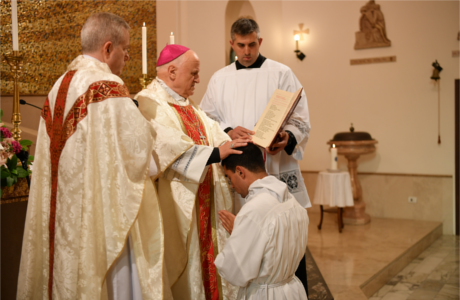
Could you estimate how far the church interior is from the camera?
5863mm

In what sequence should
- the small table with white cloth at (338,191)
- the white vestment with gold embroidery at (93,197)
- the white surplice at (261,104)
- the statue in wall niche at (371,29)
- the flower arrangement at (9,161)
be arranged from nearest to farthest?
the white vestment with gold embroidery at (93,197) < the flower arrangement at (9,161) < the white surplice at (261,104) < the small table with white cloth at (338,191) < the statue in wall niche at (371,29)

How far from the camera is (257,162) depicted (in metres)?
2.14

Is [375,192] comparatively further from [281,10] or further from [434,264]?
[281,10]

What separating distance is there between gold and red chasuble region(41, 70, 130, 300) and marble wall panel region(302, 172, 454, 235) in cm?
669

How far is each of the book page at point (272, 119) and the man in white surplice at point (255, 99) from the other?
42 centimetres

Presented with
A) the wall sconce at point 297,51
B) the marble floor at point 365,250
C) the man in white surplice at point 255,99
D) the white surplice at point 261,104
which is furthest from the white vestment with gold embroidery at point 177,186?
the wall sconce at point 297,51

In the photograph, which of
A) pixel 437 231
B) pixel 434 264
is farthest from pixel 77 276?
pixel 437 231

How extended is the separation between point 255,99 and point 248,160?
3.26 ft

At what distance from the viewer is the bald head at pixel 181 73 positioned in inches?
96.1

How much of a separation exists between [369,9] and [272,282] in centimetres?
687

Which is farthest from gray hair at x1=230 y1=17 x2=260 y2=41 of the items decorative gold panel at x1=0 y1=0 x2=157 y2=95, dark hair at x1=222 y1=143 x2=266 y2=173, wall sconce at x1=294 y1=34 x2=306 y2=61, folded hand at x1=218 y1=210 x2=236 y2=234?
wall sconce at x1=294 y1=34 x2=306 y2=61

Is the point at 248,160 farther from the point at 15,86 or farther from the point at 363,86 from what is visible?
the point at 363,86

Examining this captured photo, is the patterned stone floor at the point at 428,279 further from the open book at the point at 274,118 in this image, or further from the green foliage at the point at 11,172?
the green foliage at the point at 11,172

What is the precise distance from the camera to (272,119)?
7.63 ft
